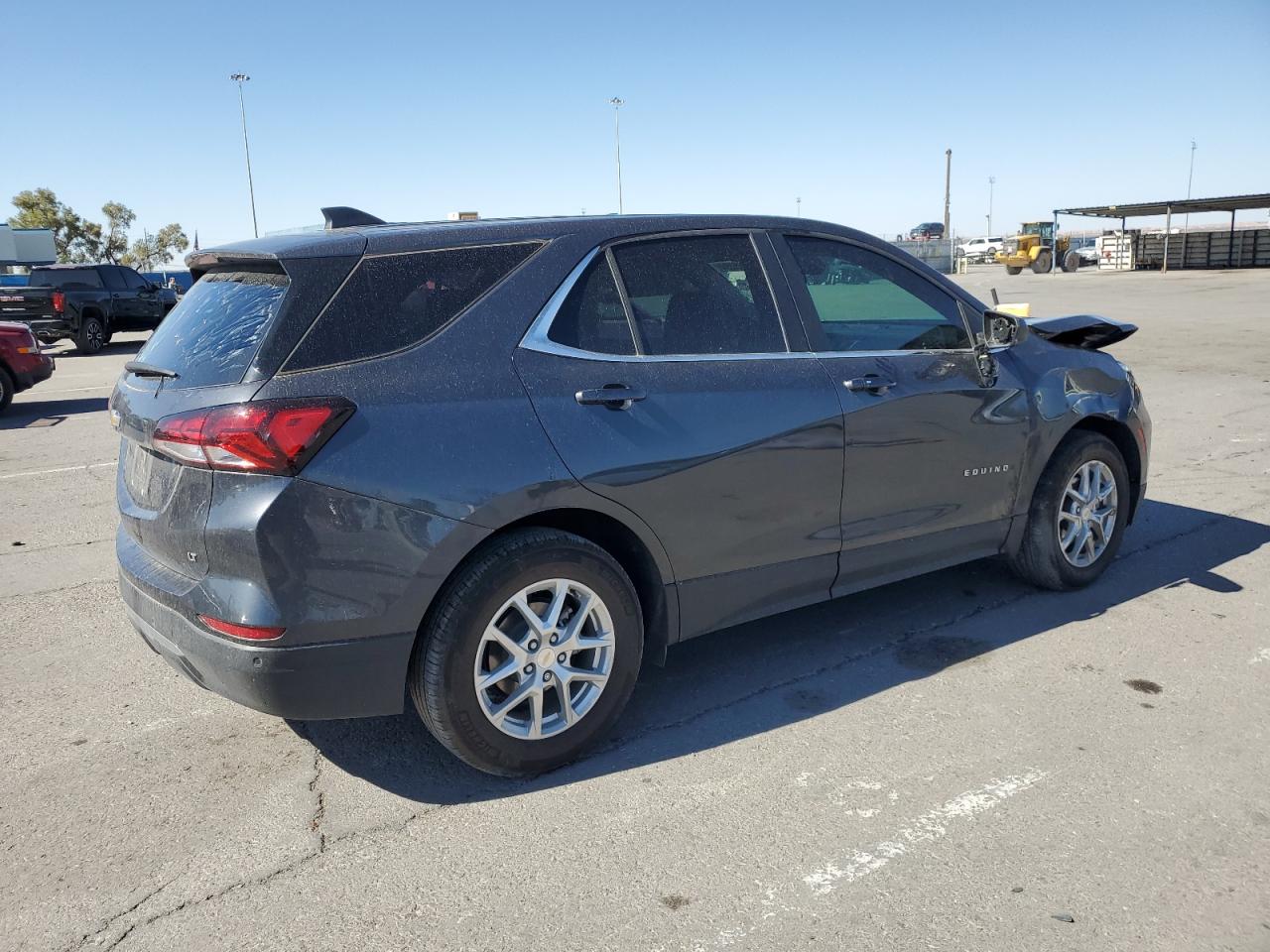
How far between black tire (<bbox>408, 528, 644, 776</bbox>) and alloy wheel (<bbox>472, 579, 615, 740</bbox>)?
26 mm

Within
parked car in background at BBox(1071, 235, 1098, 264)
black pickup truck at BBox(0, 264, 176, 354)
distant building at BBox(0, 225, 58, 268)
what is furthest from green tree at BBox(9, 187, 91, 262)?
parked car in background at BBox(1071, 235, 1098, 264)

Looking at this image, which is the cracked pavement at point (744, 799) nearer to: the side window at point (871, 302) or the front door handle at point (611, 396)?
the front door handle at point (611, 396)

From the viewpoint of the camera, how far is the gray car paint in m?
2.99

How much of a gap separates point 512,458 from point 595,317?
636mm

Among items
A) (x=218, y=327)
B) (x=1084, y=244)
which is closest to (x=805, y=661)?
(x=218, y=327)

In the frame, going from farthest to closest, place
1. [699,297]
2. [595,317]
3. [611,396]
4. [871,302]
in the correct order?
[871,302] < [699,297] < [595,317] < [611,396]

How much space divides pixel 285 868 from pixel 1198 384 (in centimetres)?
1215

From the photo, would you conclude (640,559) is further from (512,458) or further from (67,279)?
(67,279)

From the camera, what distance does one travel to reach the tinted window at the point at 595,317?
347 centimetres

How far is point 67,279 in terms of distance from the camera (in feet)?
69.6

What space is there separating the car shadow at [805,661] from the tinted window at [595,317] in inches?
54.3

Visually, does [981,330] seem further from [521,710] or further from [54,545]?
[54,545]

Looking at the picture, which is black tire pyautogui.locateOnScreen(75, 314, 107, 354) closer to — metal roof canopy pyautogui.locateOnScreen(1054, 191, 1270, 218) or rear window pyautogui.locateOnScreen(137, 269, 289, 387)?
rear window pyautogui.locateOnScreen(137, 269, 289, 387)

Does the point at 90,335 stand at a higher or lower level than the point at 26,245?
lower
